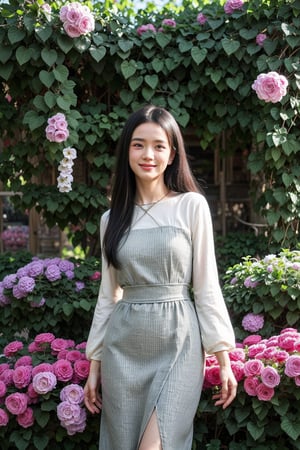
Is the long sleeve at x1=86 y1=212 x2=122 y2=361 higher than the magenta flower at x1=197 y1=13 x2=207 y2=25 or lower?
lower

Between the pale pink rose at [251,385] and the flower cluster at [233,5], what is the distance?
2.19 meters

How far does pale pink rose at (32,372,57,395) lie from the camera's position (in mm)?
2428

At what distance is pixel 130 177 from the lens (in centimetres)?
204

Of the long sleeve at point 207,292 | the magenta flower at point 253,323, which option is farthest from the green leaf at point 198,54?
the long sleeve at point 207,292

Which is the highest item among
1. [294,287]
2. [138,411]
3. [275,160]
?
[275,160]

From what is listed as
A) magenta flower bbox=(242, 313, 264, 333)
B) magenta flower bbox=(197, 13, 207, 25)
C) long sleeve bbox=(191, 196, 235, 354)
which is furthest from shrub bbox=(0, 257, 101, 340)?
magenta flower bbox=(197, 13, 207, 25)

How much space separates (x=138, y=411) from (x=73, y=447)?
794mm

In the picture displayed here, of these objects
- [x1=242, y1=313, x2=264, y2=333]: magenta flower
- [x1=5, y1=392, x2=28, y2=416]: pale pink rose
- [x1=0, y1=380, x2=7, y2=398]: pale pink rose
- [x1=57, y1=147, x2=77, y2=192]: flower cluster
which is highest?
[x1=57, y1=147, x2=77, y2=192]: flower cluster

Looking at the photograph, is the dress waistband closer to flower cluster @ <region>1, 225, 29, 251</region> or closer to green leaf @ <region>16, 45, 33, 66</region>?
green leaf @ <region>16, 45, 33, 66</region>

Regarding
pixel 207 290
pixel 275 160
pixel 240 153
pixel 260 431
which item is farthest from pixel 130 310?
pixel 240 153

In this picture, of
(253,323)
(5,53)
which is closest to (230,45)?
(5,53)

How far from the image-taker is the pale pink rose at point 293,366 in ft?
7.22

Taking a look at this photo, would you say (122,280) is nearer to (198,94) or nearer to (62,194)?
(62,194)

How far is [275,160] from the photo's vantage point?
3418 millimetres
